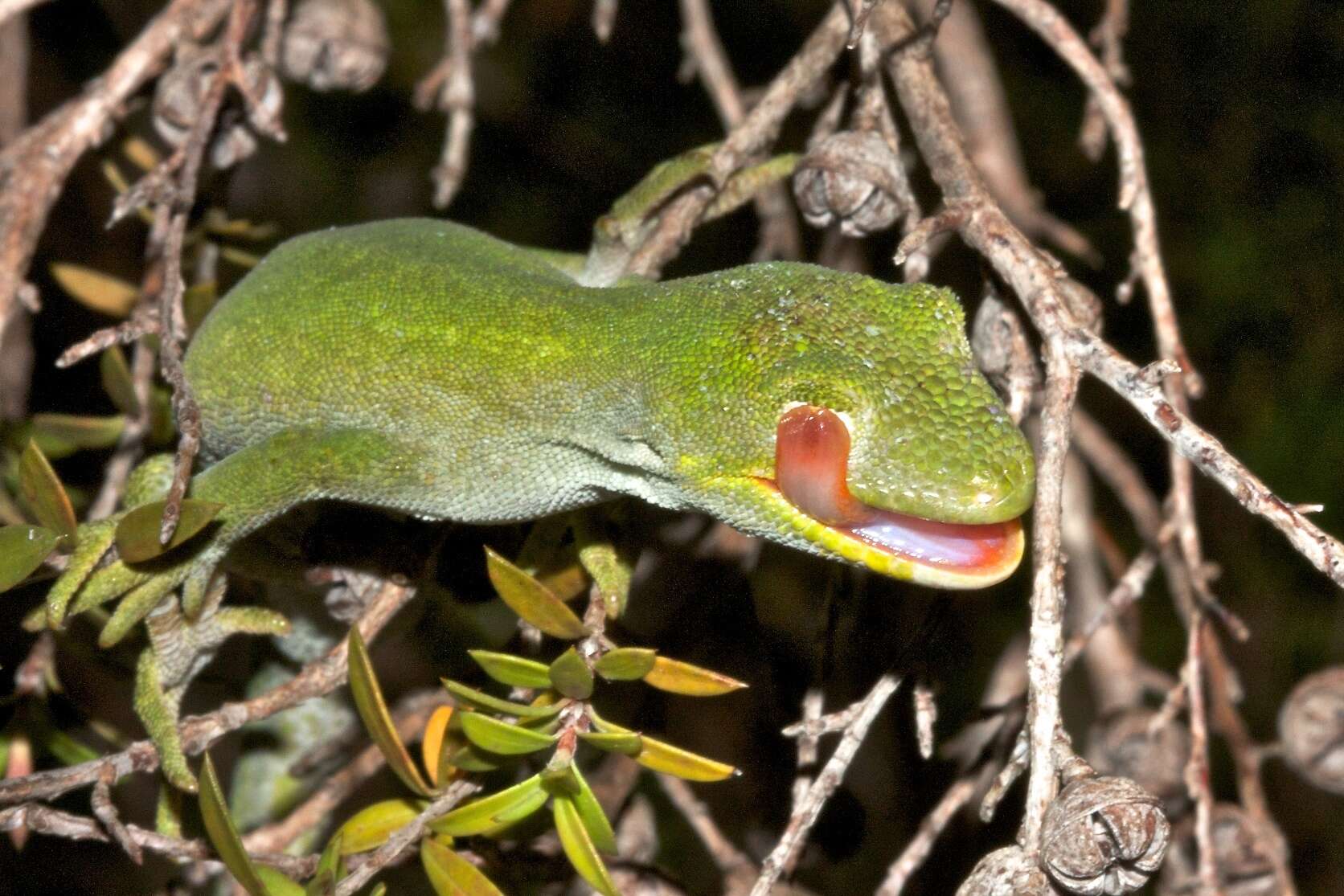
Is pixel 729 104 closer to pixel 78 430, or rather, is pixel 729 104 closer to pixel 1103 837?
pixel 78 430

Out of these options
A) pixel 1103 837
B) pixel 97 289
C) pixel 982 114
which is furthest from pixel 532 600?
pixel 982 114

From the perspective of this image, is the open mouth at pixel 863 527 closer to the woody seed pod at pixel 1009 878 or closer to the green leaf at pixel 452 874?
the woody seed pod at pixel 1009 878

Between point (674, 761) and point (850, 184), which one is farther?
point (850, 184)

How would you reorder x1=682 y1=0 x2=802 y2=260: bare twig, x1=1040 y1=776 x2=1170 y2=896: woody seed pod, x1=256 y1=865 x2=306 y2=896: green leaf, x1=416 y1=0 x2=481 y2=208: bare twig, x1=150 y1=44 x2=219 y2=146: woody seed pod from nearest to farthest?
x1=1040 y1=776 x2=1170 y2=896: woody seed pod → x1=256 y1=865 x2=306 y2=896: green leaf → x1=150 y1=44 x2=219 y2=146: woody seed pod → x1=416 y1=0 x2=481 y2=208: bare twig → x1=682 y1=0 x2=802 y2=260: bare twig

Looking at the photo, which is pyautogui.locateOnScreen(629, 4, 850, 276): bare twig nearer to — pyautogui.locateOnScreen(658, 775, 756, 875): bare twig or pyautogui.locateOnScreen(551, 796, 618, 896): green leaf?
pyautogui.locateOnScreen(658, 775, 756, 875): bare twig

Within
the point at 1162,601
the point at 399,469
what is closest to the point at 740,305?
the point at 399,469

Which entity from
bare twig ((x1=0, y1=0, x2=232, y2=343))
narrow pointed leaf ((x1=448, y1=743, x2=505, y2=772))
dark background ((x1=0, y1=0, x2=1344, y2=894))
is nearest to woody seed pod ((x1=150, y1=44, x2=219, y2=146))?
bare twig ((x1=0, y1=0, x2=232, y2=343))

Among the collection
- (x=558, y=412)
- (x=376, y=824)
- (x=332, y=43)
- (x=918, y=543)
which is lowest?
(x=376, y=824)

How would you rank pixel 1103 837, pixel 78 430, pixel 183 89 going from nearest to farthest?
pixel 1103 837
pixel 78 430
pixel 183 89
